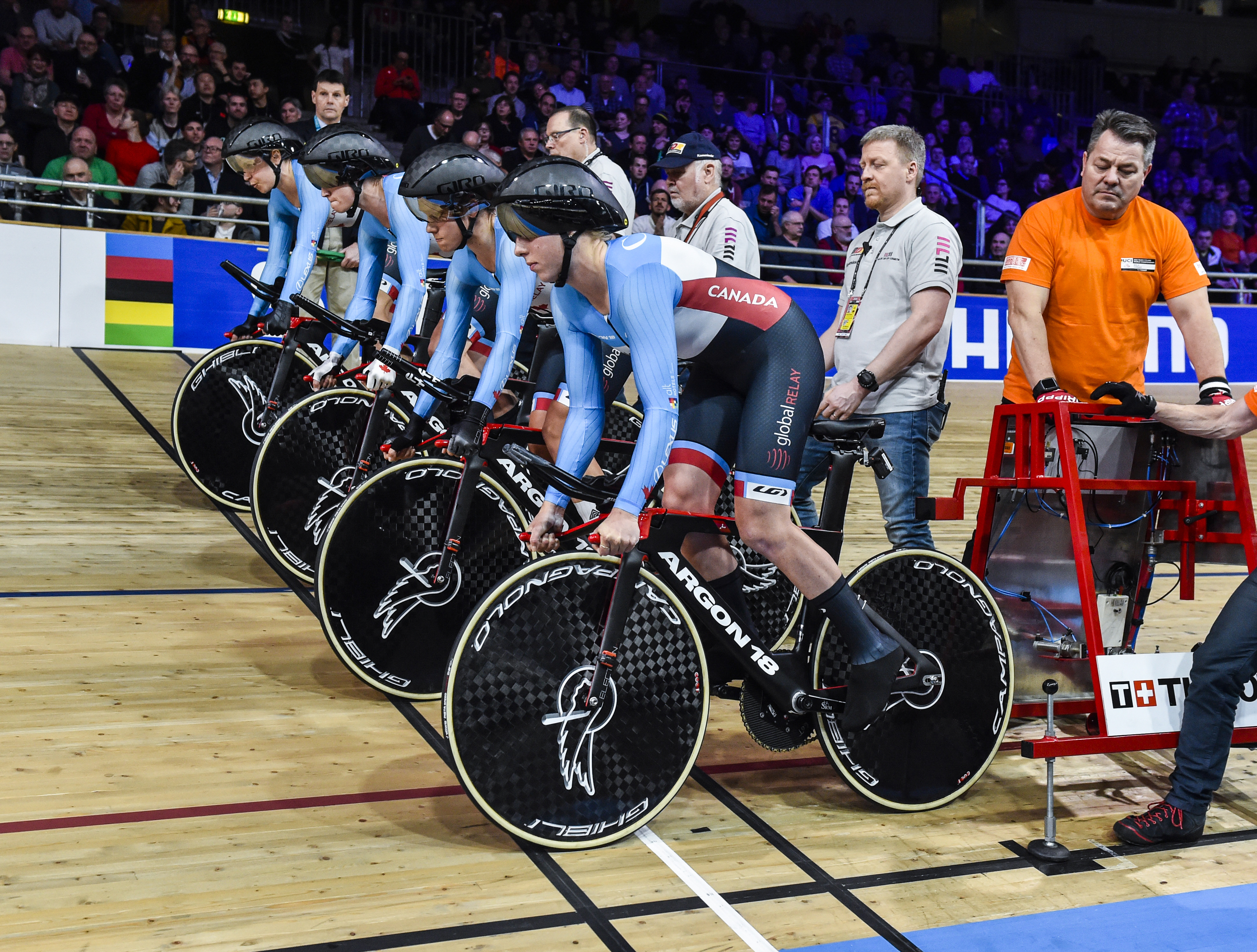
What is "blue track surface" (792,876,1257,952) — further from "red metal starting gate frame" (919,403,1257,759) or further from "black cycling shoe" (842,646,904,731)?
"black cycling shoe" (842,646,904,731)

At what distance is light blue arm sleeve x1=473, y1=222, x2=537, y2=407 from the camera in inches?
149

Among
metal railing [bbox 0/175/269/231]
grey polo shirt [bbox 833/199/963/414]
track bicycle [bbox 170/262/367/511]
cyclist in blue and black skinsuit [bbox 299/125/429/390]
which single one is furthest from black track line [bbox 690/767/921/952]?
metal railing [bbox 0/175/269/231]

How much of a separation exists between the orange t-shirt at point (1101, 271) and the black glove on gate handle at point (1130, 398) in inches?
17.9

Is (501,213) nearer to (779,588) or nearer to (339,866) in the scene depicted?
(339,866)

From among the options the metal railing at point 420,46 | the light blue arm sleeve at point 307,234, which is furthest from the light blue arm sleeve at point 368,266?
the metal railing at point 420,46

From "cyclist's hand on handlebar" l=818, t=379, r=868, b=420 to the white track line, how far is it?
4.50 ft

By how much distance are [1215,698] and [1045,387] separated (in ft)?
3.11

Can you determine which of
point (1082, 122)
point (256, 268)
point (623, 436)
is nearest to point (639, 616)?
point (623, 436)

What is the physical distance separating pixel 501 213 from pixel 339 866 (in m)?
1.53

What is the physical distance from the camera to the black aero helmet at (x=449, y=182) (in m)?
3.96

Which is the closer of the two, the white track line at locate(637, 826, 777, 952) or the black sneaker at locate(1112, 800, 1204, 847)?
the white track line at locate(637, 826, 777, 952)

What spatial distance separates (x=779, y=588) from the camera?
14.3ft

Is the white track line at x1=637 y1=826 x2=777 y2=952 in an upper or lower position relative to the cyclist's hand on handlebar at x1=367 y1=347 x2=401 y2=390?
lower

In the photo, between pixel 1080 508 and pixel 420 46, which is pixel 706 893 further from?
pixel 420 46
